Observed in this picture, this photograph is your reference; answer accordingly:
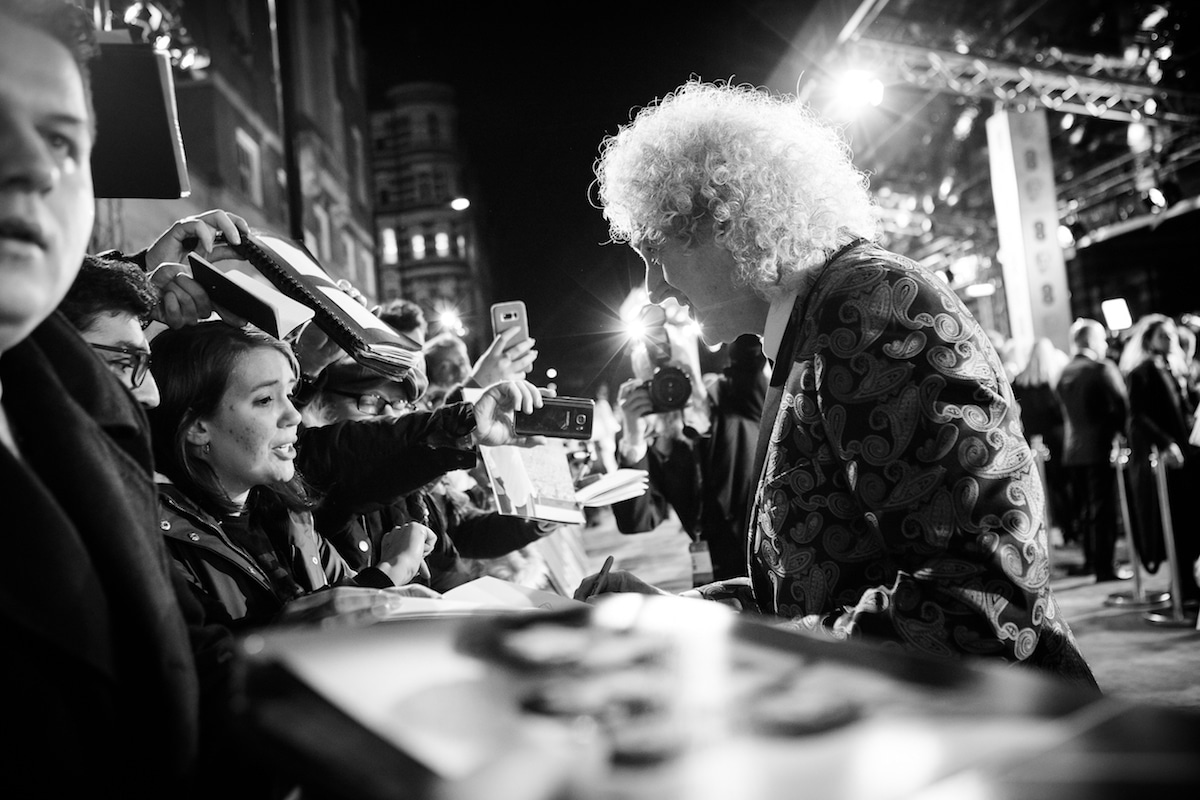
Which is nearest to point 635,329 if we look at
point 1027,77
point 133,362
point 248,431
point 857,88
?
point 248,431

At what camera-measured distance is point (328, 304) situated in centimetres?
184

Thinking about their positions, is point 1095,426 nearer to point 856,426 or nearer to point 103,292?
point 856,426

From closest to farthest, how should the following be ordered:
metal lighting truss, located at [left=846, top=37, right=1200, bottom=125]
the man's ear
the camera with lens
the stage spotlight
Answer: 1. the man's ear
2. the camera with lens
3. metal lighting truss, located at [left=846, top=37, right=1200, bottom=125]
4. the stage spotlight

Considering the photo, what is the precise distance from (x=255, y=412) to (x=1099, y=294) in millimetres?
25271

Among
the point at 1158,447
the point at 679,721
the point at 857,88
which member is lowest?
the point at 1158,447

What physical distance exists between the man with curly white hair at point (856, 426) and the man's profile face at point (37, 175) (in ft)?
2.83

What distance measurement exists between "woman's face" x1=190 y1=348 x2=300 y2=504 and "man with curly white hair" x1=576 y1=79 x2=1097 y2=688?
0.91 metres

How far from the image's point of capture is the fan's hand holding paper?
1.75 meters

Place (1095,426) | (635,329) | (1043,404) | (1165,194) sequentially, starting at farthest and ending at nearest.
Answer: (1165,194) → (1043,404) → (1095,426) → (635,329)

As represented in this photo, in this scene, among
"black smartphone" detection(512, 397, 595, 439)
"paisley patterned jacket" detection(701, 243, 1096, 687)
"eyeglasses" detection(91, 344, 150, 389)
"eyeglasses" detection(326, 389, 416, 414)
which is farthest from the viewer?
"eyeglasses" detection(326, 389, 416, 414)

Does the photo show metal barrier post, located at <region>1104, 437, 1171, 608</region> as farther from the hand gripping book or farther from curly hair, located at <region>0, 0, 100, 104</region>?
curly hair, located at <region>0, 0, 100, 104</region>

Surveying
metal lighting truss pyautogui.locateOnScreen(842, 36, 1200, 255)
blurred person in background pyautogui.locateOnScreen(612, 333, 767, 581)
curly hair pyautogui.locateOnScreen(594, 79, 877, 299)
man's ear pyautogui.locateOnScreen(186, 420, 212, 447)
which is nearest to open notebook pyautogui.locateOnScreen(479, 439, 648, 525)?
man's ear pyautogui.locateOnScreen(186, 420, 212, 447)

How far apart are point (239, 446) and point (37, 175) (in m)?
1.17

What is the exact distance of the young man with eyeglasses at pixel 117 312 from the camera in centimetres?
167
